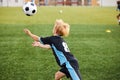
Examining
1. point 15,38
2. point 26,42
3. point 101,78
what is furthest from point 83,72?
point 15,38

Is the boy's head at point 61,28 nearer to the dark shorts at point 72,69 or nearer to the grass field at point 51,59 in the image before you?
the dark shorts at point 72,69

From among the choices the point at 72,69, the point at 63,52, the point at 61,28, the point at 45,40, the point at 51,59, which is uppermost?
the point at 61,28

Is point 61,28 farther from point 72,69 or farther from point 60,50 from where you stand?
point 72,69

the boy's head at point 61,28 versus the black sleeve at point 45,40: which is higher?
the boy's head at point 61,28

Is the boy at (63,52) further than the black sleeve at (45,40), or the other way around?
the black sleeve at (45,40)

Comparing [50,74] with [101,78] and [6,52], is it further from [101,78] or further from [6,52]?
[6,52]

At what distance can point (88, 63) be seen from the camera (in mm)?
9734

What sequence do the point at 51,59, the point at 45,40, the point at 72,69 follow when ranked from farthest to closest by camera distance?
1. the point at 51,59
2. the point at 45,40
3. the point at 72,69

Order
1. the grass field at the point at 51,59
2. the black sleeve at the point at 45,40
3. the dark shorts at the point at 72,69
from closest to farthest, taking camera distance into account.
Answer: the dark shorts at the point at 72,69, the black sleeve at the point at 45,40, the grass field at the point at 51,59

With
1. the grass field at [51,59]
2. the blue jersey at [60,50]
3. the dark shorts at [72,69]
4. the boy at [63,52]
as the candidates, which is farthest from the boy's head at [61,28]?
the grass field at [51,59]

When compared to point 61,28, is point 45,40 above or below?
below

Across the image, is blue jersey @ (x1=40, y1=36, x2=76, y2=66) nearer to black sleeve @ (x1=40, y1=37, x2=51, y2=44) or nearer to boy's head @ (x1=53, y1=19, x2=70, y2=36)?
black sleeve @ (x1=40, y1=37, x2=51, y2=44)

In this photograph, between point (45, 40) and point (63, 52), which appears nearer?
point (63, 52)

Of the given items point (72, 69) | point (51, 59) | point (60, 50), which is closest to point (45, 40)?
point (60, 50)
